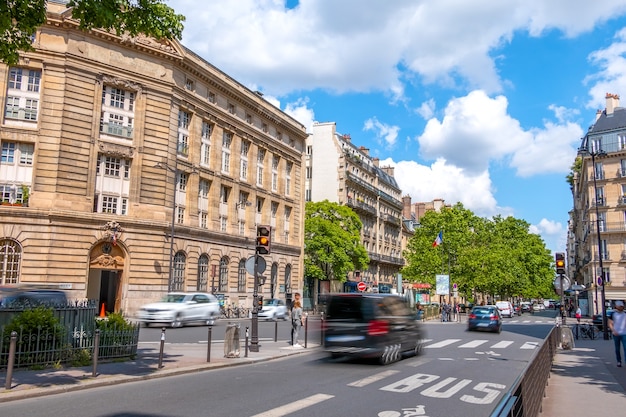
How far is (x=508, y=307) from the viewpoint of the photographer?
Result: 59469 millimetres

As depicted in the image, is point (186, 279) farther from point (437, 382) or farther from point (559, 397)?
point (559, 397)

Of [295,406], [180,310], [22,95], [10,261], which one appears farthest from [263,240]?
[22,95]

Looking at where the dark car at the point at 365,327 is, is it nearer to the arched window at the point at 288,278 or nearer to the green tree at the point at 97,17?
the green tree at the point at 97,17

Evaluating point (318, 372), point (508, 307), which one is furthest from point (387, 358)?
point (508, 307)

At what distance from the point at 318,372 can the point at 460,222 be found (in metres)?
63.7

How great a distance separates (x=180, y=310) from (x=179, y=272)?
40.0ft

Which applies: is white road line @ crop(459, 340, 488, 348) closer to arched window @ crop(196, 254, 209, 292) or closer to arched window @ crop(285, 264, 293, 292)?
arched window @ crop(196, 254, 209, 292)

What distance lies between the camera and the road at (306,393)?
8.37 m

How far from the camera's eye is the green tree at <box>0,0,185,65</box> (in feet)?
35.9

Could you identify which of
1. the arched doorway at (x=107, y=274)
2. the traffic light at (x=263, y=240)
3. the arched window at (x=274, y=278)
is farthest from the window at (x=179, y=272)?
the traffic light at (x=263, y=240)

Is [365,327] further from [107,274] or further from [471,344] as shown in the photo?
[107,274]

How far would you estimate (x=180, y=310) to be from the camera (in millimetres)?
27984

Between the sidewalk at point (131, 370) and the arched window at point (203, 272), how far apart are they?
23764mm

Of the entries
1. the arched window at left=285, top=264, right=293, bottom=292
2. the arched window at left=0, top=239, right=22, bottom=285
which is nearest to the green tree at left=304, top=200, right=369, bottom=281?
the arched window at left=285, top=264, right=293, bottom=292
